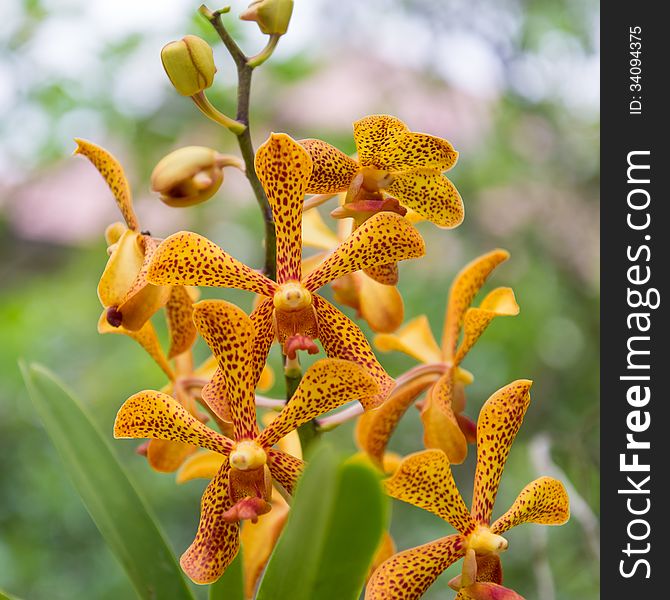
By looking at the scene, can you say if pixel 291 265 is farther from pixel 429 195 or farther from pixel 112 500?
pixel 112 500

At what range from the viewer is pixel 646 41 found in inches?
65.9

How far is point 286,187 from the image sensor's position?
3.21 feet

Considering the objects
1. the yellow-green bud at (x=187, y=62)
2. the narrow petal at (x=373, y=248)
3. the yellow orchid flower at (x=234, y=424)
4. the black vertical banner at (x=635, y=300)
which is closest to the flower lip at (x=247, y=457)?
the yellow orchid flower at (x=234, y=424)

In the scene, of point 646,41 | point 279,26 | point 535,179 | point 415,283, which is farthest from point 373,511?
point 535,179

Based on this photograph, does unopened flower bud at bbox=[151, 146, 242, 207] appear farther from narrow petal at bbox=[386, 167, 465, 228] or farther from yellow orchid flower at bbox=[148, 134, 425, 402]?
narrow petal at bbox=[386, 167, 465, 228]

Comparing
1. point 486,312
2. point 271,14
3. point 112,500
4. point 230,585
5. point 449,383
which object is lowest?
point 230,585

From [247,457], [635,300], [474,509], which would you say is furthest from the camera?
[635,300]

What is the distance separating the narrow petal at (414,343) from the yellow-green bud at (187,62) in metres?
0.52

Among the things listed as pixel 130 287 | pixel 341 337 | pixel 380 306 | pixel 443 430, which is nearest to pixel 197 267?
pixel 130 287

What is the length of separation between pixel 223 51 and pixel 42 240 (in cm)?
188

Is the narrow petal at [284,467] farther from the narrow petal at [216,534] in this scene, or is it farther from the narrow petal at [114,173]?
the narrow petal at [114,173]

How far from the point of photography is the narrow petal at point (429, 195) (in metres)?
1.07

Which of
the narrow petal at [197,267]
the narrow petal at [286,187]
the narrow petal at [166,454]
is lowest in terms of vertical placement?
the narrow petal at [166,454]

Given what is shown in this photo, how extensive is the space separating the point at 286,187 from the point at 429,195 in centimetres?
21
